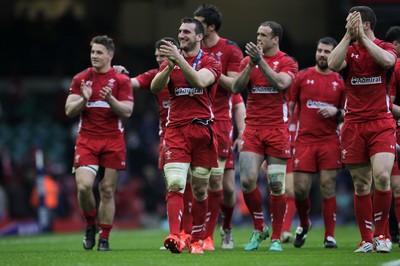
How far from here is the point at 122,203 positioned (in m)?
27.0

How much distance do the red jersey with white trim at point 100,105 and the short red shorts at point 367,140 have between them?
10.7 ft

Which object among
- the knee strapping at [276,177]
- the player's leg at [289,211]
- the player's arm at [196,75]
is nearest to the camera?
the player's arm at [196,75]

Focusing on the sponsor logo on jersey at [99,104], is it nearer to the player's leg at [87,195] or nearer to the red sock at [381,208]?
the player's leg at [87,195]

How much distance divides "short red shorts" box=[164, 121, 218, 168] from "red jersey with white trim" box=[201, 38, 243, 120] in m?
1.98

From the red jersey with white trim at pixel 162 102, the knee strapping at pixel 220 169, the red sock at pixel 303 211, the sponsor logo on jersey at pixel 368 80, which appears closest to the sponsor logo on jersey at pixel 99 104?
the red jersey with white trim at pixel 162 102

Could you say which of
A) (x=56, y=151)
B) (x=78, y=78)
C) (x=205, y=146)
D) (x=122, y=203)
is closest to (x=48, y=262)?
(x=205, y=146)

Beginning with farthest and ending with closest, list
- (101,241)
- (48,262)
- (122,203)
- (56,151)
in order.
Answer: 1. (56,151)
2. (122,203)
3. (101,241)
4. (48,262)

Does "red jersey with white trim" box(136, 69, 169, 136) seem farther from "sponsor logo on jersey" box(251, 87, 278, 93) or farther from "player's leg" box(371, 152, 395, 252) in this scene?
"player's leg" box(371, 152, 395, 252)

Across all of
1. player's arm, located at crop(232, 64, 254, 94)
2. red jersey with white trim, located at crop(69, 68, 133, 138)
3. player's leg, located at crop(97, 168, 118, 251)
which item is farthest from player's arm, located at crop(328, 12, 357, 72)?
player's leg, located at crop(97, 168, 118, 251)

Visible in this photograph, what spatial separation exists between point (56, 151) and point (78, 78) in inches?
597

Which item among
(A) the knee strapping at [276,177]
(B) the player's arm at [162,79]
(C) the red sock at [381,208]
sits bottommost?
(C) the red sock at [381,208]

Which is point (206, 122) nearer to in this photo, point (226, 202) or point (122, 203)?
point (226, 202)

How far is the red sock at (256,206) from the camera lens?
13.1 m

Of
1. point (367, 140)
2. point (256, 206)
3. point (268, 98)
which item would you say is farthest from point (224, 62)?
point (367, 140)
